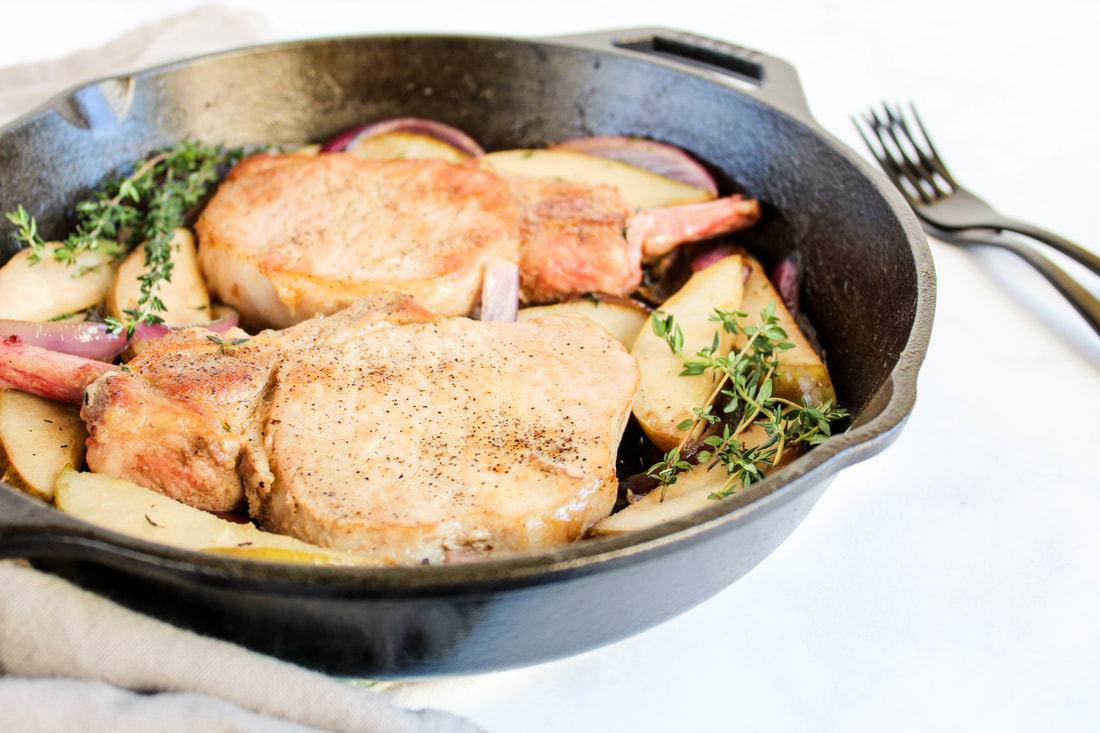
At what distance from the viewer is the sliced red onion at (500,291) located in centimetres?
253

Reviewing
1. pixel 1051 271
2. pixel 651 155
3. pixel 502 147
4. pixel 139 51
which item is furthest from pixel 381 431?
pixel 139 51

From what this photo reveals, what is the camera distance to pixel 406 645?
5.11 ft

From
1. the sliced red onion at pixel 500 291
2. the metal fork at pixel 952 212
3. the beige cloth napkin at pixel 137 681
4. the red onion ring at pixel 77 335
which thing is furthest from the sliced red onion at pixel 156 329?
the metal fork at pixel 952 212

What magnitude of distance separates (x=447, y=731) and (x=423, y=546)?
34cm

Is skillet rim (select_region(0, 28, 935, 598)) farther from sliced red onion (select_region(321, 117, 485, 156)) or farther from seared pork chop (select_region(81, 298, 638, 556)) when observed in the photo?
sliced red onion (select_region(321, 117, 485, 156))

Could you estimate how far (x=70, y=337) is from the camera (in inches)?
88.1

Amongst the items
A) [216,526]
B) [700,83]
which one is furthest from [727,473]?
[700,83]

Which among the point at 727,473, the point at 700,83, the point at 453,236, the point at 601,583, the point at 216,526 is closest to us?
the point at 601,583

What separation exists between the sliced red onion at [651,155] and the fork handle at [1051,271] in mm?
1065

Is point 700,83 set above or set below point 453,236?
above

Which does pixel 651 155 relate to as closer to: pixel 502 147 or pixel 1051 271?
pixel 502 147

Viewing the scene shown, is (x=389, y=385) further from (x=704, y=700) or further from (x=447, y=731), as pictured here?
(x=704, y=700)

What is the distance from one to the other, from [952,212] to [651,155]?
4.15 feet

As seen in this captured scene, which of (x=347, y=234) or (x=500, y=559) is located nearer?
(x=500, y=559)
